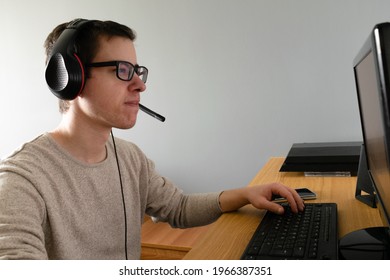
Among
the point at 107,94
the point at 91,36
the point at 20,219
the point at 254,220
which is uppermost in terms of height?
the point at 91,36

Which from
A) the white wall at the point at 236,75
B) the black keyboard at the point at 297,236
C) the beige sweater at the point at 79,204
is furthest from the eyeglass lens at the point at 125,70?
the white wall at the point at 236,75

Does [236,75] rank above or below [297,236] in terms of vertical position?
above

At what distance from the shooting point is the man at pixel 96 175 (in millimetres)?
764

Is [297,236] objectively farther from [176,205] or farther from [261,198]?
[176,205]

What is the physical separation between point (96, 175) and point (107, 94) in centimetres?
18

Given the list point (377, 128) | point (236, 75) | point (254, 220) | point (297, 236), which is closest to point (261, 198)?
point (254, 220)

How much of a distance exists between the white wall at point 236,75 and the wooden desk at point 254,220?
2.23 feet

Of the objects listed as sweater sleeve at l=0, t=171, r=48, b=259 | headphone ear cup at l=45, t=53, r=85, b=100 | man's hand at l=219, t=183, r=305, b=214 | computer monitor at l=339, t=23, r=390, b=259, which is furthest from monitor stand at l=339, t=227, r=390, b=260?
headphone ear cup at l=45, t=53, r=85, b=100

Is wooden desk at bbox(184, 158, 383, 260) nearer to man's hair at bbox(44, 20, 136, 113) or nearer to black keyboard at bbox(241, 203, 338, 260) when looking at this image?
black keyboard at bbox(241, 203, 338, 260)

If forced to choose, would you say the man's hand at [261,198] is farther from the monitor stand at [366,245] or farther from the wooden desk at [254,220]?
the monitor stand at [366,245]

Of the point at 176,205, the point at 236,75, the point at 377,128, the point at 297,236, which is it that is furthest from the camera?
the point at 236,75

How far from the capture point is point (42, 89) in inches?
91.7

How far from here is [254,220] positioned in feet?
2.77
